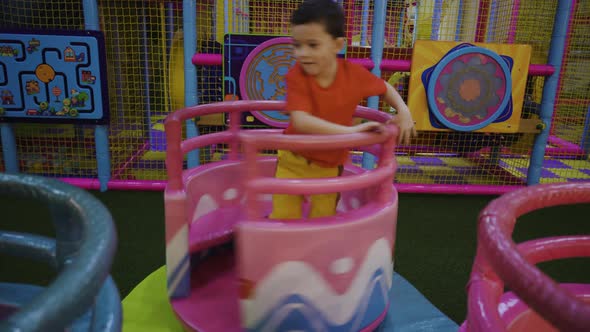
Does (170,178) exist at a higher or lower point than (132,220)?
higher

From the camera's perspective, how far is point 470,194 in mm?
3057

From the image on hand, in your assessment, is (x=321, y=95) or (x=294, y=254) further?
(x=321, y=95)

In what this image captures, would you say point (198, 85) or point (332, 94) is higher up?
point (332, 94)

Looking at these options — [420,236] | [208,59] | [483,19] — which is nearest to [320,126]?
[420,236]

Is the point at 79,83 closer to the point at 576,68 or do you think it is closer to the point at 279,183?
the point at 279,183

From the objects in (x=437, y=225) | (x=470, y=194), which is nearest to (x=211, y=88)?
(x=437, y=225)

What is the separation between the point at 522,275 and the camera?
1.59 feet

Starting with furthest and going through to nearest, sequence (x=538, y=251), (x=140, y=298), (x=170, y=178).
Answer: (x=140, y=298) → (x=170, y=178) → (x=538, y=251)

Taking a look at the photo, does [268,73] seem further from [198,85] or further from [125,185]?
[125,185]

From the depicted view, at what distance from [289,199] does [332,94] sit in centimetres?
37

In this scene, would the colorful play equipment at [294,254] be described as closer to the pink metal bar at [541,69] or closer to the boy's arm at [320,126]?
the boy's arm at [320,126]

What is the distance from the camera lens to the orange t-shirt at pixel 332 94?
135 centimetres

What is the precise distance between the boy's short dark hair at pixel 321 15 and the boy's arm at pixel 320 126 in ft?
0.86

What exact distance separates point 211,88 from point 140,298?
167 cm
